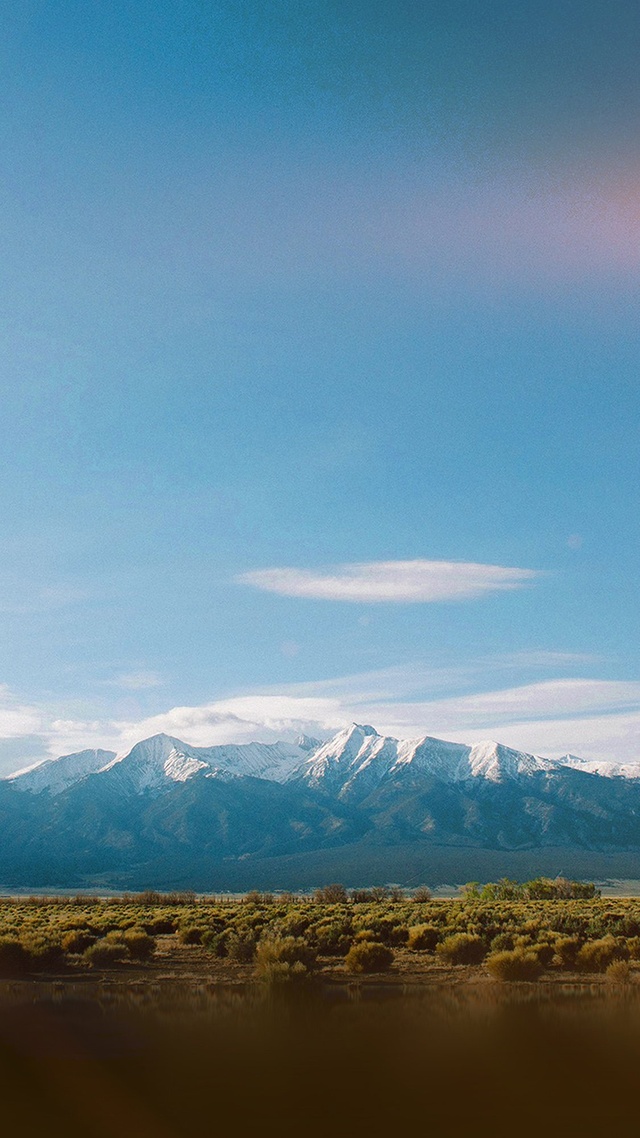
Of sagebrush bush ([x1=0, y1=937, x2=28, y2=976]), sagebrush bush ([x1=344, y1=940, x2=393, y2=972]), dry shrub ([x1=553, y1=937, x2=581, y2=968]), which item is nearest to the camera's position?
sagebrush bush ([x1=344, y1=940, x2=393, y2=972])

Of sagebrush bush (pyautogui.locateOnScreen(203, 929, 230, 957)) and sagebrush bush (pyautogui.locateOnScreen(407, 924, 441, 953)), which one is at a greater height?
sagebrush bush (pyautogui.locateOnScreen(203, 929, 230, 957))

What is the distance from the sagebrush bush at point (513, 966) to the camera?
2567 centimetres

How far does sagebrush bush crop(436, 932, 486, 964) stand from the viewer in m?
28.8

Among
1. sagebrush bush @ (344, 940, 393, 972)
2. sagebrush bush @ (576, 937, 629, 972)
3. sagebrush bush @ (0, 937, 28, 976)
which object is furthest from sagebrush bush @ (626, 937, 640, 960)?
sagebrush bush @ (0, 937, 28, 976)

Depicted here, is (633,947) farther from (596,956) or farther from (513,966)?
(513,966)

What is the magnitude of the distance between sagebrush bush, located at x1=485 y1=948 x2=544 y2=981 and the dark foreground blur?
2412 mm

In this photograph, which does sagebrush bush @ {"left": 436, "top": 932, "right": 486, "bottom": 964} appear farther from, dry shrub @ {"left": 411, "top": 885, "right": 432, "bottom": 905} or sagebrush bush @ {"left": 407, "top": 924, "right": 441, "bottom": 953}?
dry shrub @ {"left": 411, "top": 885, "right": 432, "bottom": 905}

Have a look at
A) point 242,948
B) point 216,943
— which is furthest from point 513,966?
point 216,943

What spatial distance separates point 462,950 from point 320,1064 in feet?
49.6

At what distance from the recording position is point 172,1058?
15.9m

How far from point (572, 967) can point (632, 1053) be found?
12.6 m

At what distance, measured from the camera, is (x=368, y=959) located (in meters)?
27.6

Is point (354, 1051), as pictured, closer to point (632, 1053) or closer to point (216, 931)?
point (632, 1053)

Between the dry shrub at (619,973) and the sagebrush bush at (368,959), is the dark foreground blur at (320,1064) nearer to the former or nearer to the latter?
the dry shrub at (619,973)
